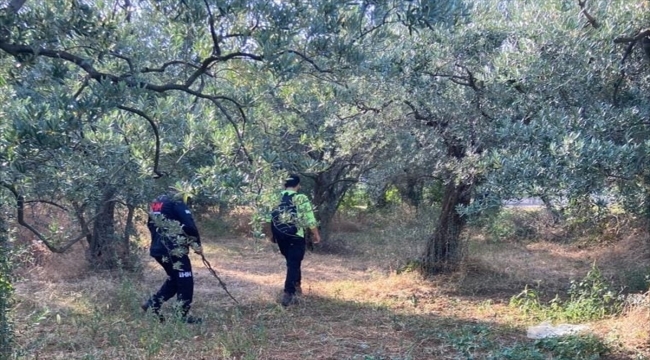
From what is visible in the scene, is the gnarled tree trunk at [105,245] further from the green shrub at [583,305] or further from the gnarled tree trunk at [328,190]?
the gnarled tree trunk at [328,190]

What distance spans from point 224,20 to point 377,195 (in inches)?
305

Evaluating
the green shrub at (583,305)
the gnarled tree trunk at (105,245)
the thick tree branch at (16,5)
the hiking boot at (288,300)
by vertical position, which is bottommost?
the hiking boot at (288,300)

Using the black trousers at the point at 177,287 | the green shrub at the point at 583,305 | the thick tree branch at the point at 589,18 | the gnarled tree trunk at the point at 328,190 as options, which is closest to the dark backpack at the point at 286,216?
the black trousers at the point at 177,287

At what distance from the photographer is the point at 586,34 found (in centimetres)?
590

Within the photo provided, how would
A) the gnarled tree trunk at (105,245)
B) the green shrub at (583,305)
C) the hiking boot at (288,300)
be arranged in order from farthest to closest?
the gnarled tree trunk at (105,245)
the hiking boot at (288,300)
the green shrub at (583,305)

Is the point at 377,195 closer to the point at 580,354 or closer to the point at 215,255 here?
the point at 215,255

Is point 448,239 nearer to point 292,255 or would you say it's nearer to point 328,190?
point 292,255

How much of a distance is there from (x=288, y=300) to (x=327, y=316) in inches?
25.2

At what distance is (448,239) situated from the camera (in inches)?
354

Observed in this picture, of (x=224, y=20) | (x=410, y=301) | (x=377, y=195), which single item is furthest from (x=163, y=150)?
(x=377, y=195)

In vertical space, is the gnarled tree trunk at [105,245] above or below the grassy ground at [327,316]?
above

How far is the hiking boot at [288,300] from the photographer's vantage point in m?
7.36

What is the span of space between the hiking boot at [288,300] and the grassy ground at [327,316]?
0.09 meters

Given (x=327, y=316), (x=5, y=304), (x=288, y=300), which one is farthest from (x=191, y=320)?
(x=5, y=304)
